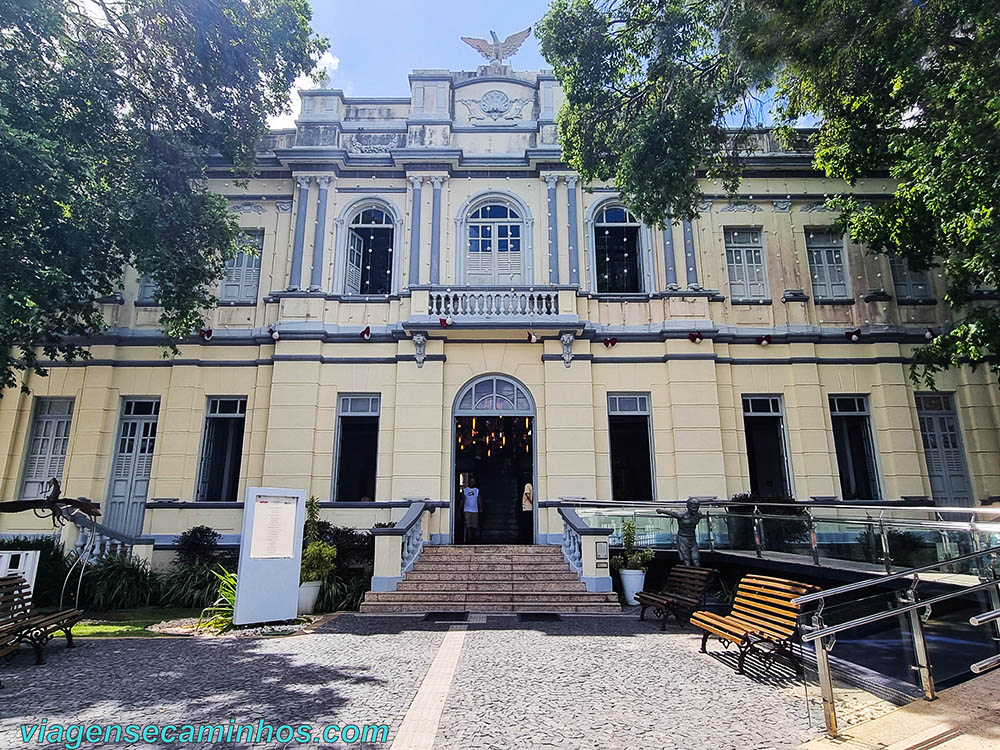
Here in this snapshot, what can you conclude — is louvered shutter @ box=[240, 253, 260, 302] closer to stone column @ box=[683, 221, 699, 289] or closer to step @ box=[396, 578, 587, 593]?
step @ box=[396, 578, 587, 593]

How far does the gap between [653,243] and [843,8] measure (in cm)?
638

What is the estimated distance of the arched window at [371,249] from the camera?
14859mm

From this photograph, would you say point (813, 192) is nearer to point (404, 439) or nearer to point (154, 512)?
point (404, 439)

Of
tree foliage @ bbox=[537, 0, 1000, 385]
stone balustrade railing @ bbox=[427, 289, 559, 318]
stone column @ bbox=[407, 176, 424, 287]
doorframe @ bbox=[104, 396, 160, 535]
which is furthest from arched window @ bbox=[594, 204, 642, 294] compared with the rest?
doorframe @ bbox=[104, 396, 160, 535]

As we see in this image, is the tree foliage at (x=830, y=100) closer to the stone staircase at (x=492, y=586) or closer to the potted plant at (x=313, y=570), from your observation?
the stone staircase at (x=492, y=586)

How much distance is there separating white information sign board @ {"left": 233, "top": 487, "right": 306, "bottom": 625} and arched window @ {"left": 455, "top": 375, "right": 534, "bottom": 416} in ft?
16.4

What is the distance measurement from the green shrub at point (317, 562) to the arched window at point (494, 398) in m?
4.39

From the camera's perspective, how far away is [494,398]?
13648 millimetres

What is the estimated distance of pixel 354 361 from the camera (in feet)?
45.0

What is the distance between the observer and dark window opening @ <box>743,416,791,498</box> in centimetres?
1598

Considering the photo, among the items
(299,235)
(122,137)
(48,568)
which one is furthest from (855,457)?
(48,568)

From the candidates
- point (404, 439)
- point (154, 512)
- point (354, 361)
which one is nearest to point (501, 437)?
point (404, 439)

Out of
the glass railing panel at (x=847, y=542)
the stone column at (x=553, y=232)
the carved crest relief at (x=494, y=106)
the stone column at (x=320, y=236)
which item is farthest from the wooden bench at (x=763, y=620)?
the carved crest relief at (x=494, y=106)

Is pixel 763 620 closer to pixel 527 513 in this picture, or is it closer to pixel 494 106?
pixel 527 513
